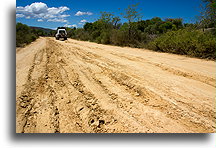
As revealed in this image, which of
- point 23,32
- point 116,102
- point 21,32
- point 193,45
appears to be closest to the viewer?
point 116,102

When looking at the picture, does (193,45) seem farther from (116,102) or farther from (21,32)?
(21,32)

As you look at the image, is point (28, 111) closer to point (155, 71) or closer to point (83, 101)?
point (83, 101)

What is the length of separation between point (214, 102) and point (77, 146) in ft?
6.32

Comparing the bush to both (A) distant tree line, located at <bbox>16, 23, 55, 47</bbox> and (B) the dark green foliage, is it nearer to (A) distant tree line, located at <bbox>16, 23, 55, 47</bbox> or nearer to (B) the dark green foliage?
(A) distant tree line, located at <bbox>16, 23, 55, 47</bbox>

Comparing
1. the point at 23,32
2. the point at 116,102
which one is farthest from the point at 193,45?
the point at 23,32

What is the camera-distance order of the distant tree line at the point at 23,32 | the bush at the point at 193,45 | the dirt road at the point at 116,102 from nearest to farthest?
the dirt road at the point at 116,102 → the distant tree line at the point at 23,32 → the bush at the point at 193,45

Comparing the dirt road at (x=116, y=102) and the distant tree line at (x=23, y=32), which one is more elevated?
the distant tree line at (x=23, y=32)

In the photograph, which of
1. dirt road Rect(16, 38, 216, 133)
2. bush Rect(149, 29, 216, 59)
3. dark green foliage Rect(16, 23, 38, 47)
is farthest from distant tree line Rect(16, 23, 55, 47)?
bush Rect(149, 29, 216, 59)

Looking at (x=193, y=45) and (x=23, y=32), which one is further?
(x=193, y=45)

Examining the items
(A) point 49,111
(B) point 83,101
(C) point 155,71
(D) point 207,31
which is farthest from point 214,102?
(D) point 207,31

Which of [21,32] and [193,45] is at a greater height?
[21,32]

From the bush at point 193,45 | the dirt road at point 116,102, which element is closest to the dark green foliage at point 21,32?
the dirt road at point 116,102

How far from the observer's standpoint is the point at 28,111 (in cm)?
189

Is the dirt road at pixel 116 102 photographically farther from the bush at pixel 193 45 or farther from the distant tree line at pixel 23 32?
the bush at pixel 193 45
